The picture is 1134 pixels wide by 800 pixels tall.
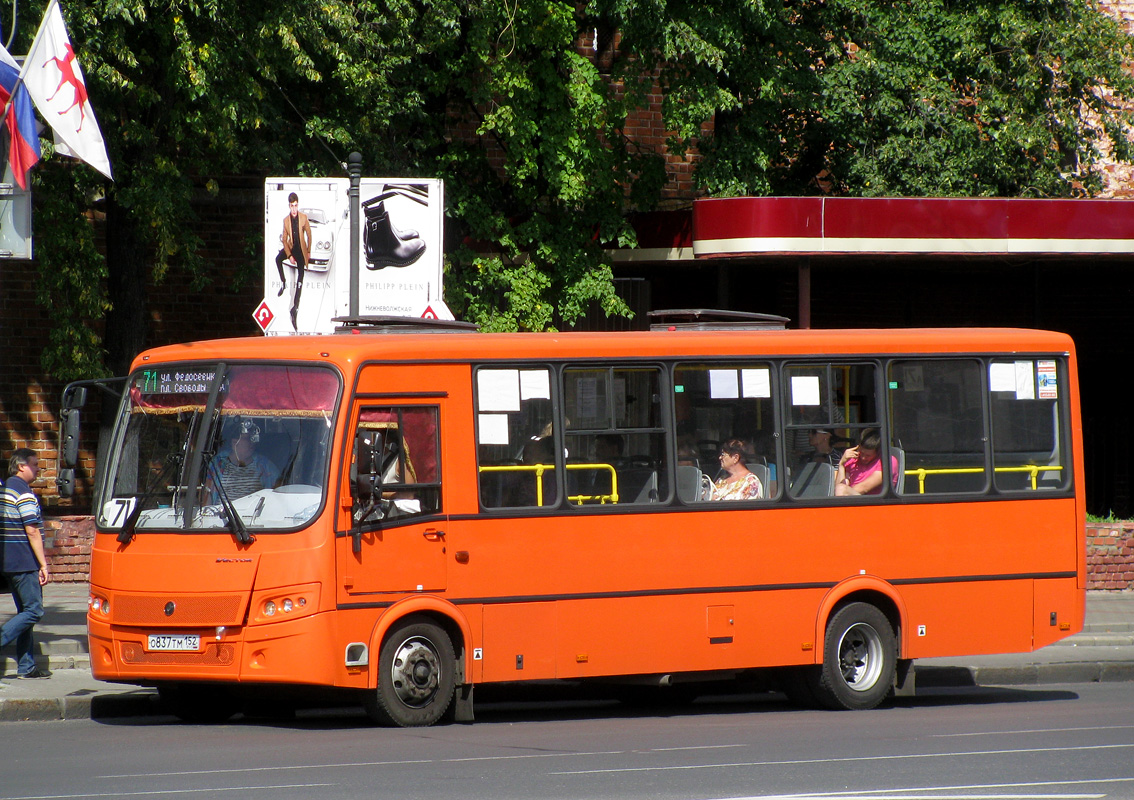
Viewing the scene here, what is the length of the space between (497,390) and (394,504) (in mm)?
1148

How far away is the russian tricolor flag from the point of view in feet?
40.5

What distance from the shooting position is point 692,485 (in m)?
11.7

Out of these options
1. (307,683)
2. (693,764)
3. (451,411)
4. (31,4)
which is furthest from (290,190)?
(693,764)

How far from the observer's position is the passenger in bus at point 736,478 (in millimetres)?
11852

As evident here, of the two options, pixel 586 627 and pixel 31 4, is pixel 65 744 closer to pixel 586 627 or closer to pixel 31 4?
pixel 586 627

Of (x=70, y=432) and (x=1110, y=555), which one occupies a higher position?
(x=70, y=432)

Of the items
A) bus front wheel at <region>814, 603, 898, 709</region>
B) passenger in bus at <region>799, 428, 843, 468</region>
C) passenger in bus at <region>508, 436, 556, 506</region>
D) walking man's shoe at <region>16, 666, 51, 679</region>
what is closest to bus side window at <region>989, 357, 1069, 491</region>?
passenger in bus at <region>799, 428, 843, 468</region>

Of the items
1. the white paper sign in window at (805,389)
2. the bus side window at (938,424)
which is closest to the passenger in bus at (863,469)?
the bus side window at (938,424)

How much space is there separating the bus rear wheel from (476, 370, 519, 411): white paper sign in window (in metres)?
1.58

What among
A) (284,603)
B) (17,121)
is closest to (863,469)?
(284,603)

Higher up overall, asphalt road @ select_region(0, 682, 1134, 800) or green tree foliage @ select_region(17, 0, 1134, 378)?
green tree foliage @ select_region(17, 0, 1134, 378)

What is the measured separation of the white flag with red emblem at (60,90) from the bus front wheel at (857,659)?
268 inches

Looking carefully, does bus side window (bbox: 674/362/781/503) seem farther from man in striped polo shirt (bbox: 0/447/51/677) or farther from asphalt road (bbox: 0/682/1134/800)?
man in striped polo shirt (bbox: 0/447/51/677)

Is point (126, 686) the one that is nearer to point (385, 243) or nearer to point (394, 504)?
point (394, 504)
